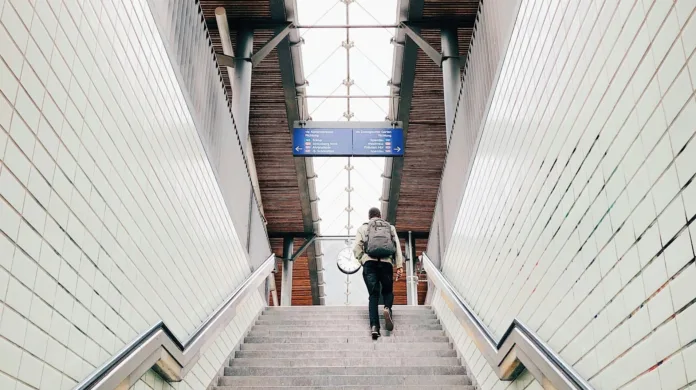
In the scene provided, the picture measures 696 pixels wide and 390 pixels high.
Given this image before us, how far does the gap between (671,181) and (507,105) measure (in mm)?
2446

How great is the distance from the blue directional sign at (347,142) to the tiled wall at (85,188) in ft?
20.5

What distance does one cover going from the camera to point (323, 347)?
21.4 feet

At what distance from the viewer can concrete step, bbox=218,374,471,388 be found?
5.39 m

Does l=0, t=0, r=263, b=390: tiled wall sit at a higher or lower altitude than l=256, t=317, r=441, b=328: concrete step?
higher

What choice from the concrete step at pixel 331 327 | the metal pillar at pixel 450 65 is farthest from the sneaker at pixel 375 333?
the metal pillar at pixel 450 65

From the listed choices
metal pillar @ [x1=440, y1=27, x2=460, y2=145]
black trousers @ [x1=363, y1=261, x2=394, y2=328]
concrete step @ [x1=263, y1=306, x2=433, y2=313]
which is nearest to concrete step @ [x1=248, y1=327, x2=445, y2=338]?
black trousers @ [x1=363, y1=261, x2=394, y2=328]

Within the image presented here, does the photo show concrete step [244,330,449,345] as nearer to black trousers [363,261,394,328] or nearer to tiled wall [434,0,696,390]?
black trousers [363,261,394,328]

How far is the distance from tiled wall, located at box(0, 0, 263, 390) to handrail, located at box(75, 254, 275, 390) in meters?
0.09

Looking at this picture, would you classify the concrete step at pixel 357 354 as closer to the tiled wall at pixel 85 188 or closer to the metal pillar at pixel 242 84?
the tiled wall at pixel 85 188

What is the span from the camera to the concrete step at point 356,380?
539 centimetres

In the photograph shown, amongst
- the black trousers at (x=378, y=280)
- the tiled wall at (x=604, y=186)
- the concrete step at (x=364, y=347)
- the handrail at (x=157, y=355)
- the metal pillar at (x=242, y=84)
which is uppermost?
the metal pillar at (x=242, y=84)

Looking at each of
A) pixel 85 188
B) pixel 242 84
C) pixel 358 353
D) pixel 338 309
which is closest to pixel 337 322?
pixel 338 309

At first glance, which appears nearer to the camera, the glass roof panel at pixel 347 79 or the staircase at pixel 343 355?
the staircase at pixel 343 355

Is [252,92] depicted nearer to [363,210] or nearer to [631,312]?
[363,210]
